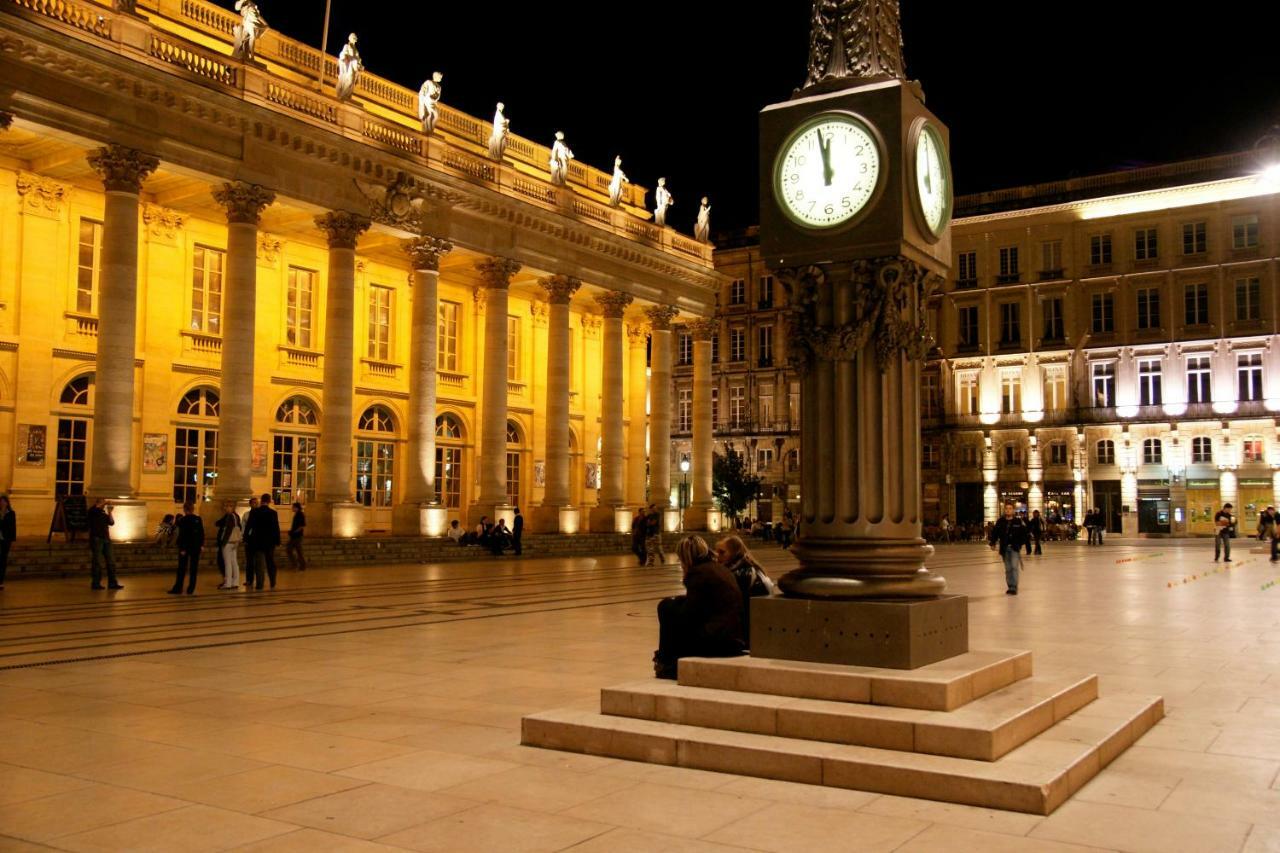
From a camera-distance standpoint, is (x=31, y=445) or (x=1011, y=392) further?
(x=1011, y=392)

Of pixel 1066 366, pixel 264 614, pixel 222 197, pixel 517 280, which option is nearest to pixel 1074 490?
pixel 1066 366

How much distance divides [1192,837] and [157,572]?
23.9m

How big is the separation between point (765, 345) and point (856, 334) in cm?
6330

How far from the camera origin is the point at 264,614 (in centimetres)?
1622

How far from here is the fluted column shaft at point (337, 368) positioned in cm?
3225

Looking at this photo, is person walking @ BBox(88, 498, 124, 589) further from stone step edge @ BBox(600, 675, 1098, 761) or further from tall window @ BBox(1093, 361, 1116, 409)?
tall window @ BBox(1093, 361, 1116, 409)

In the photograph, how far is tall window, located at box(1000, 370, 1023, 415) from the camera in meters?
63.1

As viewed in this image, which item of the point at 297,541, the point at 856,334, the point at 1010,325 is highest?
the point at 1010,325

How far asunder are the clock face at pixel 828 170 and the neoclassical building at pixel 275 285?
22624 millimetres

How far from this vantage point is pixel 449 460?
139 ft

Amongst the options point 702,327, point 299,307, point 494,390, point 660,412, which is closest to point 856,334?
point 494,390

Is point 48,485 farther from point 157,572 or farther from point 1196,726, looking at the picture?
point 1196,726

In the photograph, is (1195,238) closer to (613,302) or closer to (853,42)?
(613,302)

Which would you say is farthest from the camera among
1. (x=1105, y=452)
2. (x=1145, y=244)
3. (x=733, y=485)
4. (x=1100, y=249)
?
(x=733, y=485)
